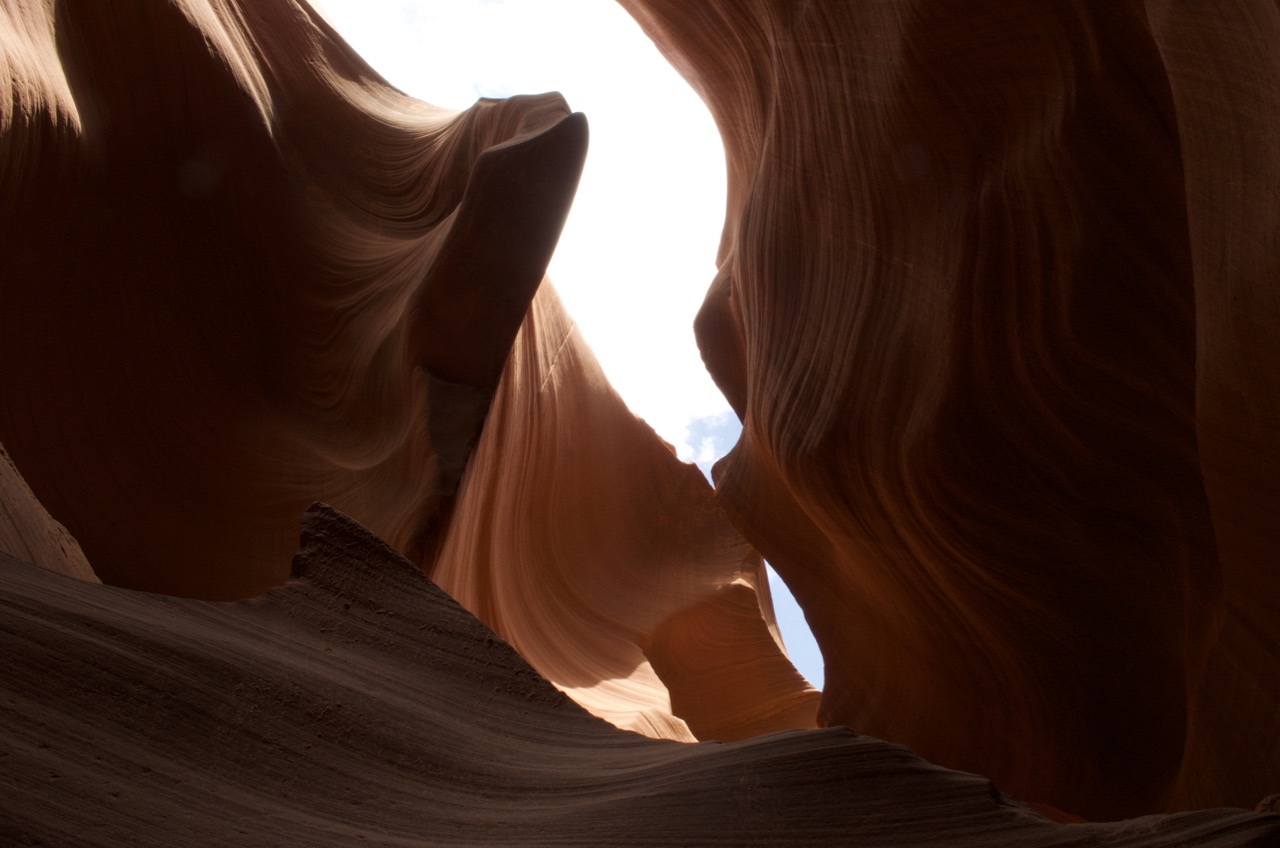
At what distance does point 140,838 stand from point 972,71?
2596mm

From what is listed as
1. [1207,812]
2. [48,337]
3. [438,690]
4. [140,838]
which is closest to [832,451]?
[438,690]

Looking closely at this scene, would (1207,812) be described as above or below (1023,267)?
below

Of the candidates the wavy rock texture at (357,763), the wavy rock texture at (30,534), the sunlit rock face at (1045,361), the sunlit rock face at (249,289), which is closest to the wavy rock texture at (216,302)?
the sunlit rock face at (249,289)

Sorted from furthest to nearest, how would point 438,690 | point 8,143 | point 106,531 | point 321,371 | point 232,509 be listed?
point 321,371 → point 232,509 → point 106,531 → point 8,143 → point 438,690

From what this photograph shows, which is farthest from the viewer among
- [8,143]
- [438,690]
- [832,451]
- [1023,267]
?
[8,143]

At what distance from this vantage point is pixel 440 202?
4.75 metres

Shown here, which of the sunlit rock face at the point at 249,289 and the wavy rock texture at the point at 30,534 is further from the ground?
the sunlit rock face at the point at 249,289

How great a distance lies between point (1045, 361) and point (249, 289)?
10.4 ft

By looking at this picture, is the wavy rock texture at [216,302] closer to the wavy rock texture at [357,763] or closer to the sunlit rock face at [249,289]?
the sunlit rock face at [249,289]

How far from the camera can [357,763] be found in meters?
1.23

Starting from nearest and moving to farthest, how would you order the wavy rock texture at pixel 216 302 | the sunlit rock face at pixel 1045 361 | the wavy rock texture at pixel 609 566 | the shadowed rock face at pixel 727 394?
the shadowed rock face at pixel 727 394, the sunlit rock face at pixel 1045 361, the wavy rock texture at pixel 216 302, the wavy rock texture at pixel 609 566

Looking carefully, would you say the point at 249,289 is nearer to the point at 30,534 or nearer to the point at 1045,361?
the point at 30,534

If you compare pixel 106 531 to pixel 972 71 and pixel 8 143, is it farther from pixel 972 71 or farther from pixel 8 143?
pixel 972 71

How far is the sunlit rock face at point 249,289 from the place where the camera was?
A: 3.82 meters
